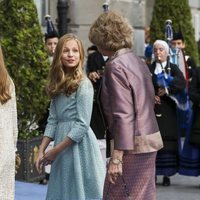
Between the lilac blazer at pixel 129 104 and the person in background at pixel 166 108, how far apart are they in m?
4.99

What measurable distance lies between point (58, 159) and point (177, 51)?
6.65 meters

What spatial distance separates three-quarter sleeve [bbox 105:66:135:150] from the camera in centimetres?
606

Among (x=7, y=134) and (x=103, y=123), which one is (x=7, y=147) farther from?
(x=103, y=123)

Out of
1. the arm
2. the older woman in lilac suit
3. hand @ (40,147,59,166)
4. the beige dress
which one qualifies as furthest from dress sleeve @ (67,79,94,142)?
the arm

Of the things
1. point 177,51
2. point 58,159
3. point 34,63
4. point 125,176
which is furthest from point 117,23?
point 177,51

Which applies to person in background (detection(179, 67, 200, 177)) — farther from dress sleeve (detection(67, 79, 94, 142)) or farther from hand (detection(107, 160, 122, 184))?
hand (detection(107, 160, 122, 184))

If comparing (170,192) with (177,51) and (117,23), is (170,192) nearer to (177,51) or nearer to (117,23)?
(177,51)

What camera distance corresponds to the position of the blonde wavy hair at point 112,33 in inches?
246

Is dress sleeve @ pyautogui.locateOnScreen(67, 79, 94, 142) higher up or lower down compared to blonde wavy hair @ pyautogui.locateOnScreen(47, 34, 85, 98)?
lower down

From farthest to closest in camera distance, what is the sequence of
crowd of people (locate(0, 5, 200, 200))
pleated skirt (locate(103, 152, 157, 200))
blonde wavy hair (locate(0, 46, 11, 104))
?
pleated skirt (locate(103, 152, 157, 200)) < crowd of people (locate(0, 5, 200, 200)) < blonde wavy hair (locate(0, 46, 11, 104))

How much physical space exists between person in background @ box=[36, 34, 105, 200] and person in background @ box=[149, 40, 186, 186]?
3982 millimetres

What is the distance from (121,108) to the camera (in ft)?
19.9

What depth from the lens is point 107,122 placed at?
6258 millimetres

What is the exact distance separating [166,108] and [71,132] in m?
4.42
